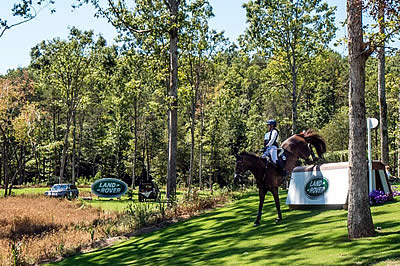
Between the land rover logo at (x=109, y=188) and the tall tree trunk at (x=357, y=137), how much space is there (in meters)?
21.7

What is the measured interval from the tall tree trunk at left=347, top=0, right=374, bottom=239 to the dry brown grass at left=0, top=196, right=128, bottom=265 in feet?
33.0

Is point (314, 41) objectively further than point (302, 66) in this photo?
No

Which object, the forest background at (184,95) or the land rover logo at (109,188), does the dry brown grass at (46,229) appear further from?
the forest background at (184,95)

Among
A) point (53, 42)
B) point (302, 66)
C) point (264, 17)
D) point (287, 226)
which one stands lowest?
point (287, 226)

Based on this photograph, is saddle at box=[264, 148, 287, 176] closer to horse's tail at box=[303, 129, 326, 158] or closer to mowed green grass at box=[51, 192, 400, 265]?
mowed green grass at box=[51, 192, 400, 265]

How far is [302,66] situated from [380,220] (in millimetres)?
20766

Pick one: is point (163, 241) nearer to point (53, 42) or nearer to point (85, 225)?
point (85, 225)

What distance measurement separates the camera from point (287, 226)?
11742 millimetres

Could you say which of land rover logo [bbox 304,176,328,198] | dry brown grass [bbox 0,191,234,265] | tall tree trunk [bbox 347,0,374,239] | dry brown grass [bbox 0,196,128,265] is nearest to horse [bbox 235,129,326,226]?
land rover logo [bbox 304,176,328,198]

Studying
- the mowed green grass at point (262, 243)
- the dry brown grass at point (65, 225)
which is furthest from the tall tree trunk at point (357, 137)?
the dry brown grass at point (65, 225)

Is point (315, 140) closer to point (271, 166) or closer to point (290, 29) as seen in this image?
point (271, 166)

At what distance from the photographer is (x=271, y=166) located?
1274cm

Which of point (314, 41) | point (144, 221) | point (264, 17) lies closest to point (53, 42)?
point (264, 17)

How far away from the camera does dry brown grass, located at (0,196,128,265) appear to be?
47.0 feet
